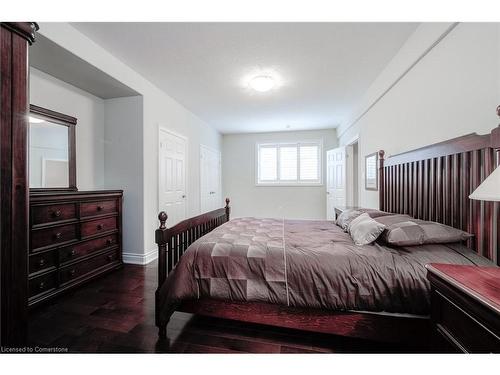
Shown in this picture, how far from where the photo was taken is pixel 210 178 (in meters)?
5.30

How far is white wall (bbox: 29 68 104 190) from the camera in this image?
7.89 ft

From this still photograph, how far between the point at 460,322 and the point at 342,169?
3.80 meters

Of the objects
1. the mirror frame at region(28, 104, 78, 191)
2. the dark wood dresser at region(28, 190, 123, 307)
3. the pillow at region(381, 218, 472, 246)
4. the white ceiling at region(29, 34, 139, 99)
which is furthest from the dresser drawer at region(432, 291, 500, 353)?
the mirror frame at region(28, 104, 78, 191)

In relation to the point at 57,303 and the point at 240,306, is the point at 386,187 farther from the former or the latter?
the point at 57,303

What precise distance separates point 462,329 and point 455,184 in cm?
105

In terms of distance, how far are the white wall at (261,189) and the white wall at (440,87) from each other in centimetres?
277

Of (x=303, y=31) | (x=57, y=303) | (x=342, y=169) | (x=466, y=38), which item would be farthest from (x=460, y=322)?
(x=342, y=169)

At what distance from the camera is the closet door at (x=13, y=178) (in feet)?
2.53

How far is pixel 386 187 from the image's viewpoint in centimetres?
257

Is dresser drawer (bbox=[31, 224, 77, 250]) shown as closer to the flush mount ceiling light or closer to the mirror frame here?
the mirror frame

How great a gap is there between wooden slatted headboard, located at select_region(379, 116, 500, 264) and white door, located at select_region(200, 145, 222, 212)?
Result: 3.67 m

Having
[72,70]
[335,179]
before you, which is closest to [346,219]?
[335,179]

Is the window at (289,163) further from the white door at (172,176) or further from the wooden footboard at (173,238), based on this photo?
the wooden footboard at (173,238)
